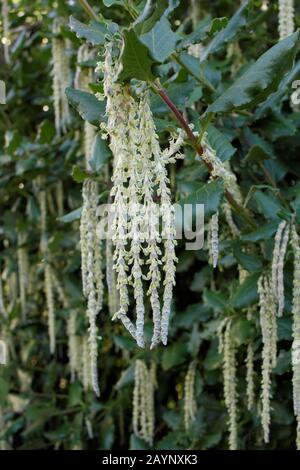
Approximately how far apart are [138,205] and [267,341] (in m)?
0.54

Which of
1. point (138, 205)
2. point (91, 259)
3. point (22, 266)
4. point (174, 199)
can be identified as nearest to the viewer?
point (138, 205)

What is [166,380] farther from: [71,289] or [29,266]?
[29,266]

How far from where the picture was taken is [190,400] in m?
2.04

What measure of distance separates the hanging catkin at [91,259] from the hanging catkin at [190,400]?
765 millimetres

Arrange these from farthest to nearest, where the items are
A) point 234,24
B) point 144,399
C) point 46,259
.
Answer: point 46,259 → point 144,399 → point 234,24

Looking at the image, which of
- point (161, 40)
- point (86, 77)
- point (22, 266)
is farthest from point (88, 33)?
point (22, 266)

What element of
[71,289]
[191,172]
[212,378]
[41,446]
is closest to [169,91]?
[191,172]

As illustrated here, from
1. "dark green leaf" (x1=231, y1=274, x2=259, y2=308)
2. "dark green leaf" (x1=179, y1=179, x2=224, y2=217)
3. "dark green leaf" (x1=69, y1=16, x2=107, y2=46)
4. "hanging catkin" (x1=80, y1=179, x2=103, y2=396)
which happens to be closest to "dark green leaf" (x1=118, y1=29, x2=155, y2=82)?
"dark green leaf" (x1=69, y1=16, x2=107, y2=46)

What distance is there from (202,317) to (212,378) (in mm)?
193

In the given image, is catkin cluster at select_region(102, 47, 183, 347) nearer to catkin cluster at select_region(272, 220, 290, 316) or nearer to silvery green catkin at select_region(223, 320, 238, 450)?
catkin cluster at select_region(272, 220, 290, 316)

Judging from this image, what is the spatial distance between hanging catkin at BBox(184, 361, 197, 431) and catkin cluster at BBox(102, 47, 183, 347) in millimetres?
1084

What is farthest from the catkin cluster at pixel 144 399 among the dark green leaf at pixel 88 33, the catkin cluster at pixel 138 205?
the dark green leaf at pixel 88 33

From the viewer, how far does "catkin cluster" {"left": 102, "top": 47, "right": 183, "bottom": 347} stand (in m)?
0.98

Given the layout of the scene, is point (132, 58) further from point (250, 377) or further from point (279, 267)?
point (250, 377)
